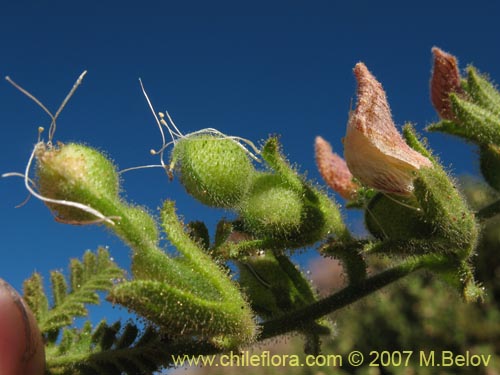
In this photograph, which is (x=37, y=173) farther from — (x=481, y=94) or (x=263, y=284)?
(x=481, y=94)

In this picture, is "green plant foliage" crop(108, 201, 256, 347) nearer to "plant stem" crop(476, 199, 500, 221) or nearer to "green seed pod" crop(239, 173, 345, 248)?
"green seed pod" crop(239, 173, 345, 248)

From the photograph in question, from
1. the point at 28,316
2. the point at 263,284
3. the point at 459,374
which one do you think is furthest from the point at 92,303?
the point at 459,374

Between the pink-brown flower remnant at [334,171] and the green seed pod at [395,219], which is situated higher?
the pink-brown flower remnant at [334,171]

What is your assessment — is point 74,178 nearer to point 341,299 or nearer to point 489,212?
point 341,299

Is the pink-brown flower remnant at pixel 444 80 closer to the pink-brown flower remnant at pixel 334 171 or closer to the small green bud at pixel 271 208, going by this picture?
the pink-brown flower remnant at pixel 334 171

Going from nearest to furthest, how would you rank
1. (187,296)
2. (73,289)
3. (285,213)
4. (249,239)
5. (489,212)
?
(187,296), (285,213), (249,239), (489,212), (73,289)

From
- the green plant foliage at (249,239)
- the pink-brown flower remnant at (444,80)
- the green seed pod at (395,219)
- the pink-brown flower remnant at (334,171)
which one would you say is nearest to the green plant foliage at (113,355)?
the green plant foliage at (249,239)

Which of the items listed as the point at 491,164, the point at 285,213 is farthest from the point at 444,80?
the point at 285,213
